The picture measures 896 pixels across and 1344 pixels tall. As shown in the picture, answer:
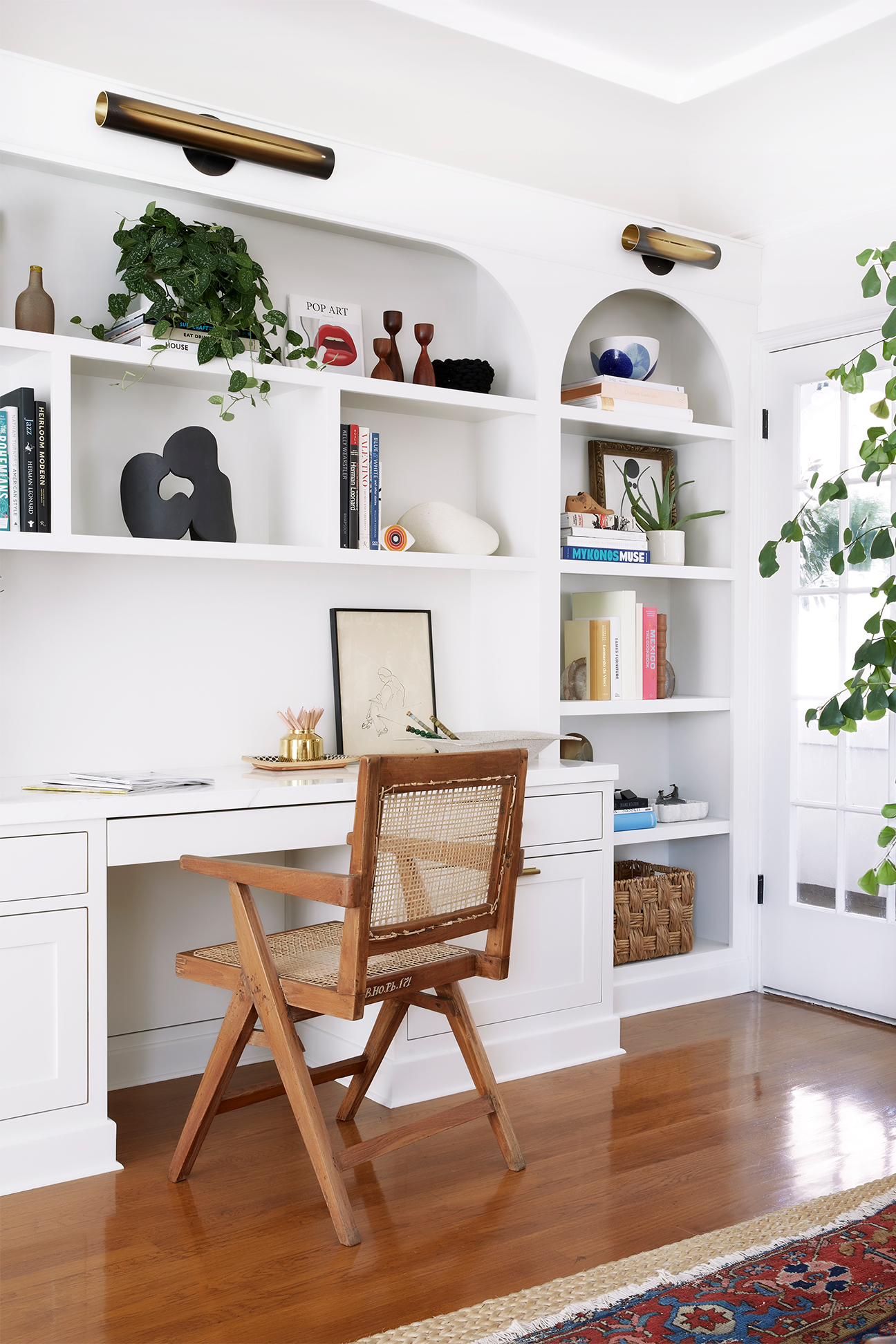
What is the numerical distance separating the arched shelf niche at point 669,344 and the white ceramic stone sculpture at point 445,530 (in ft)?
2.71

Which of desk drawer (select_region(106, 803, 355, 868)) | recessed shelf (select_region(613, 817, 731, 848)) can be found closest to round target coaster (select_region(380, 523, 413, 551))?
desk drawer (select_region(106, 803, 355, 868))

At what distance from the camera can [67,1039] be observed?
245cm

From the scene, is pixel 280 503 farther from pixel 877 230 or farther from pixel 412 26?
pixel 877 230

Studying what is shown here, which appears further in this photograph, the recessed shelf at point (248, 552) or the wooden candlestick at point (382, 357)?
the wooden candlestick at point (382, 357)

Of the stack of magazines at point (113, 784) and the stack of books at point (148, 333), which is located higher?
the stack of books at point (148, 333)

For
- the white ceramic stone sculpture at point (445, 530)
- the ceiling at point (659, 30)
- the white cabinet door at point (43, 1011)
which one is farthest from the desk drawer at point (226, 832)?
the ceiling at point (659, 30)

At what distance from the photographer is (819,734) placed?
150 inches

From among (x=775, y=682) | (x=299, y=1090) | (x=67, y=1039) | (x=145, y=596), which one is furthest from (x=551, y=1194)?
(x=775, y=682)

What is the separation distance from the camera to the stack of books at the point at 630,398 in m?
3.64

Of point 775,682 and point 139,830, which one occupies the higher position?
point 775,682

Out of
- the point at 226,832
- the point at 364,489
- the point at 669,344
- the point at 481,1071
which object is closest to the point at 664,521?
the point at 669,344

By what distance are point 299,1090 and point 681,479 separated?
103 inches

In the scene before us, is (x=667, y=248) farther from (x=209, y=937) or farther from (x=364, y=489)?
(x=209, y=937)

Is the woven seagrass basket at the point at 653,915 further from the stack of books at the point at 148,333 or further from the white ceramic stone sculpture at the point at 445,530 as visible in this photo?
the stack of books at the point at 148,333
